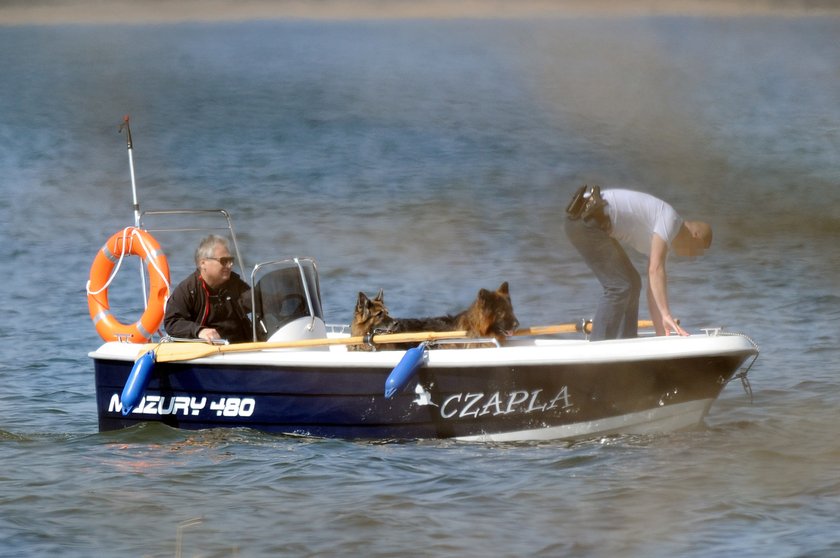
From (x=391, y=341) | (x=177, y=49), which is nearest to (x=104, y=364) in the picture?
(x=391, y=341)

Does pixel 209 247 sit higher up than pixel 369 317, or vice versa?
pixel 209 247

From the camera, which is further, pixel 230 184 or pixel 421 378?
pixel 230 184

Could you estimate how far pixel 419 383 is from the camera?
20.4 feet

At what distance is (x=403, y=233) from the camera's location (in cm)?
352

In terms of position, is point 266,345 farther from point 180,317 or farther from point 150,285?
point 150,285

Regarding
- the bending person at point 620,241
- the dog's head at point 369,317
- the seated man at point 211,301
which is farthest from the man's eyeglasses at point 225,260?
the bending person at point 620,241

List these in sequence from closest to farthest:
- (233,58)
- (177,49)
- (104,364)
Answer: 1. (177,49)
2. (233,58)
3. (104,364)

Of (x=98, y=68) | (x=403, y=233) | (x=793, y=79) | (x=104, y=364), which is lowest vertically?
(x=104, y=364)

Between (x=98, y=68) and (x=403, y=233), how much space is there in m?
1.08

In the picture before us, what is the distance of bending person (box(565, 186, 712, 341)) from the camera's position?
571 centimetres

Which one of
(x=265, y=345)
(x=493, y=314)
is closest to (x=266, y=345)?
(x=265, y=345)

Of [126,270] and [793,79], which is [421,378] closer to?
[793,79]

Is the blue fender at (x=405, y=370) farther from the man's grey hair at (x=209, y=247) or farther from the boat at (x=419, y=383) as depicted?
the man's grey hair at (x=209, y=247)

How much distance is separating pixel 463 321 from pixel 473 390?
0.43 metres
